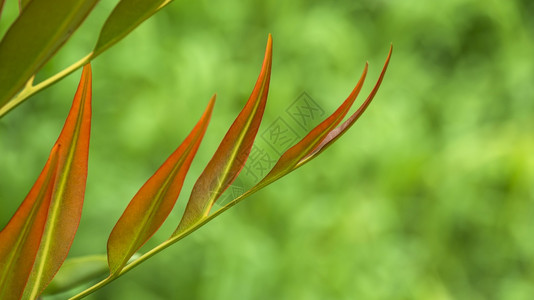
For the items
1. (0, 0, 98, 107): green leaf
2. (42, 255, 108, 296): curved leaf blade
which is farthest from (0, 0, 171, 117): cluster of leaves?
(42, 255, 108, 296): curved leaf blade

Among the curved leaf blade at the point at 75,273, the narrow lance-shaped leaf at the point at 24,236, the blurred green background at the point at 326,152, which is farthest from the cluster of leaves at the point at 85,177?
the blurred green background at the point at 326,152

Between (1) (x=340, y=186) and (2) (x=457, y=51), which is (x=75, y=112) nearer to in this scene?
(1) (x=340, y=186)

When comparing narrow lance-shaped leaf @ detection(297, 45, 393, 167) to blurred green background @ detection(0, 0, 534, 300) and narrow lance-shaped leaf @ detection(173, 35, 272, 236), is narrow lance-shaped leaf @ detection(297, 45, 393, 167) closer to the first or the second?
narrow lance-shaped leaf @ detection(173, 35, 272, 236)

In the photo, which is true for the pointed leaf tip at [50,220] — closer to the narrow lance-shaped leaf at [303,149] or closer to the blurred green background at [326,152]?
the narrow lance-shaped leaf at [303,149]

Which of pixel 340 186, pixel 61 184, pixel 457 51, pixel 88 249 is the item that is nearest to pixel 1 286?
pixel 61 184

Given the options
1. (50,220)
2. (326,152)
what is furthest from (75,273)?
(326,152)

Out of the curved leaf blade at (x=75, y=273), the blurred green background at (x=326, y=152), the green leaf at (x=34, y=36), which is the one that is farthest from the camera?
the blurred green background at (x=326, y=152)

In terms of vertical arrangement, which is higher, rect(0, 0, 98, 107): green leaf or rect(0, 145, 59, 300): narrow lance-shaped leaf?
rect(0, 0, 98, 107): green leaf
